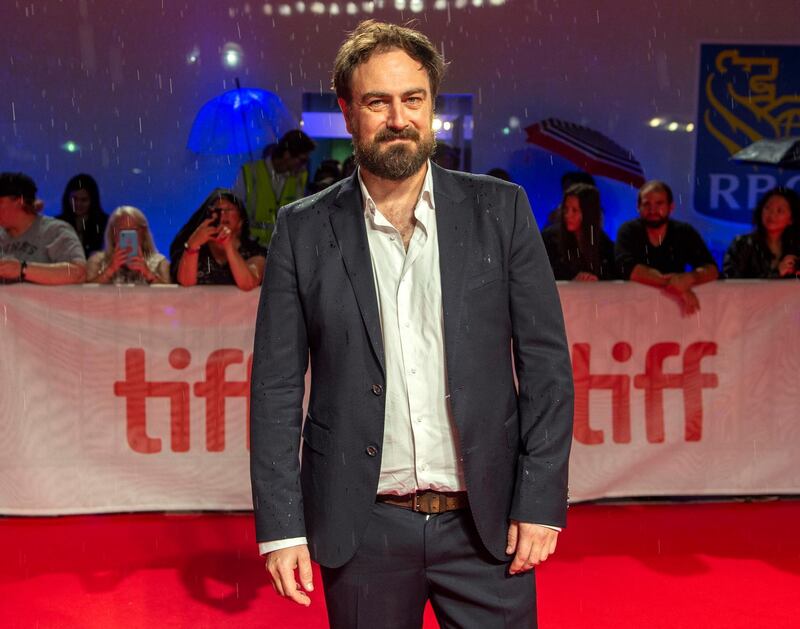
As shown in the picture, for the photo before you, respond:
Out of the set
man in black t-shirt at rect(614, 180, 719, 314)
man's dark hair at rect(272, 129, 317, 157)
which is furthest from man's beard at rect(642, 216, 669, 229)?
man's dark hair at rect(272, 129, 317, 157)

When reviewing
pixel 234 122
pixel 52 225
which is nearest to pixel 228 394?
pixel 52 225

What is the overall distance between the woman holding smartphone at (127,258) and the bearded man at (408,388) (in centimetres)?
336

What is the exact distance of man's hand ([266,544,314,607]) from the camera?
6.85 feet

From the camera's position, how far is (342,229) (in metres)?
2.15

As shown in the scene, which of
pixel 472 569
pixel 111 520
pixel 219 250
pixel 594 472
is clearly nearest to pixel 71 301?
pixel 219 250

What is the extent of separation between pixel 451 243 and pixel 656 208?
14.4 feet

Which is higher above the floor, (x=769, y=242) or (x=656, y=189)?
(x=656, y=189)

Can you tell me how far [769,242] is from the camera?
612 cm

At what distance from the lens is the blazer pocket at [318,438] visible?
6.97 feet

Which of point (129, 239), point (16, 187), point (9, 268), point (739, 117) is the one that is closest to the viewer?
point (9, 268)

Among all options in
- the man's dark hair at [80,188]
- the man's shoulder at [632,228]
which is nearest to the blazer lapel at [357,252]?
the man's shoulder at [632,228]

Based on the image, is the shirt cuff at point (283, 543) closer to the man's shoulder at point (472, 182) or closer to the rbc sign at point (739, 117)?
the man's shoulder at point (472, 182)

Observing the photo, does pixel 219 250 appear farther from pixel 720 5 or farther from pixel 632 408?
pixel 720 5

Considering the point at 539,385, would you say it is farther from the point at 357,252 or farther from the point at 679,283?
the point at 679,283
